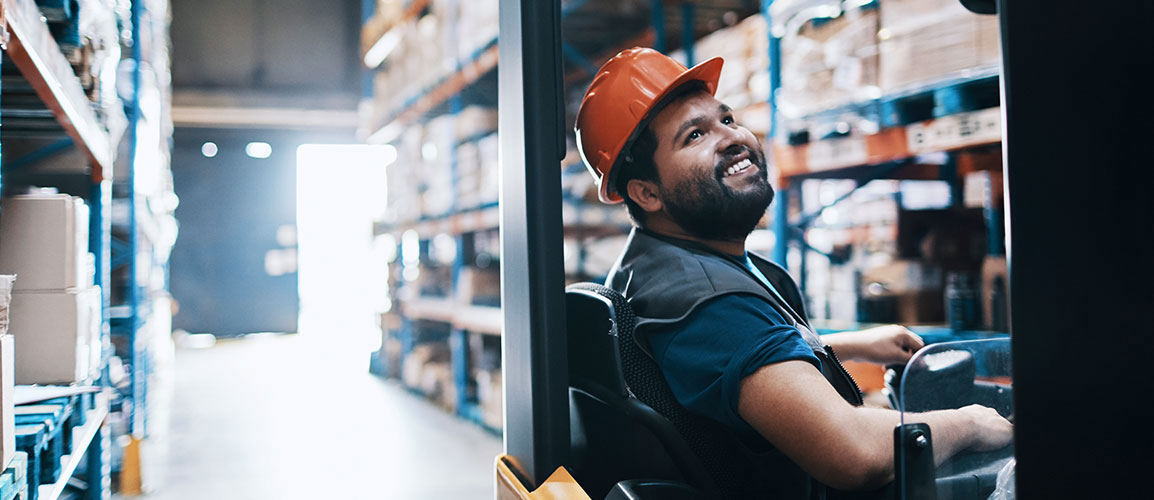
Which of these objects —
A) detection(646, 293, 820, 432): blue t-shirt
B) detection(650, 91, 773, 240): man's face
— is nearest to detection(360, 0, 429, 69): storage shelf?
detection(650, 91, 773, 240): man's face

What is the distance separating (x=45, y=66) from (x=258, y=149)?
44.2 ft

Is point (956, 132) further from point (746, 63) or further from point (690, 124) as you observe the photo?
point (690, 124)

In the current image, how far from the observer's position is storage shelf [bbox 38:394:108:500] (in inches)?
87.2

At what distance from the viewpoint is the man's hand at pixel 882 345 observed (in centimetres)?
204

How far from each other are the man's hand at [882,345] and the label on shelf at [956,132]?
147 centimetres

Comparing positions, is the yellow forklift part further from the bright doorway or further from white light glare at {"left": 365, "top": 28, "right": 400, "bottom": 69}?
the bright doorway

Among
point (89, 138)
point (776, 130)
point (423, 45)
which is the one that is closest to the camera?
point (89, 138)

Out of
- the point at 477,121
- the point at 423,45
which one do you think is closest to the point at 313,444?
the point at 477,121

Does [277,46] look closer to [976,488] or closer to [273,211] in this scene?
[273,211]

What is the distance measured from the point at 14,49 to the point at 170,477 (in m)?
3.39

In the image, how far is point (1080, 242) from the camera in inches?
24.9

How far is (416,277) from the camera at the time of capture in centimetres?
784

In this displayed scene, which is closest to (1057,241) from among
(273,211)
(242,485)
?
(242,485)

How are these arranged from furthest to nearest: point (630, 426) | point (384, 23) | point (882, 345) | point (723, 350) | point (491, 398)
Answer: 1. point (384, 23)
2. point (491, 398)
3. point (882, 345)
4. point (630, 426)
5. point (723, 350)
